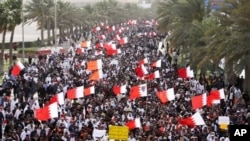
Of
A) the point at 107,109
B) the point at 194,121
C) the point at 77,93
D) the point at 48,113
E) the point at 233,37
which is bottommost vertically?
the point at 107,109

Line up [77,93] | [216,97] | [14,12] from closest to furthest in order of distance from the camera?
[216,97] < [77,93] < [14,12]

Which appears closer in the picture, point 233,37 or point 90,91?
point 90,91

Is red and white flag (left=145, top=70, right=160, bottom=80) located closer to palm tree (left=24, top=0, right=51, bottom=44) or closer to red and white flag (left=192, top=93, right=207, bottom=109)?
red and white flag (left=192, top=93, right=207, bottom=109)

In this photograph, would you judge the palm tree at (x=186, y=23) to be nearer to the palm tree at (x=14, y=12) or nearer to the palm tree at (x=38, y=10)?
the palm tree at (x=14, y=12)

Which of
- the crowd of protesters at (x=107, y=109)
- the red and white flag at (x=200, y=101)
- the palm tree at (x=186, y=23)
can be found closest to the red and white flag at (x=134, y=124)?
the crowd of protesters at (x=107, y=109)

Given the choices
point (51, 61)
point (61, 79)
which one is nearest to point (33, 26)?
point (51, 61)

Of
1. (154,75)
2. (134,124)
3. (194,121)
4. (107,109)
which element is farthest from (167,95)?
(154,75)

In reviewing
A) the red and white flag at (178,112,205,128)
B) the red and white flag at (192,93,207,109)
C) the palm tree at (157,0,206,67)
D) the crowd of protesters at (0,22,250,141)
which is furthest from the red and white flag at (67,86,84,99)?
the palm tree at (157,0,206,67)

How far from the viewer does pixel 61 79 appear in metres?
27.3

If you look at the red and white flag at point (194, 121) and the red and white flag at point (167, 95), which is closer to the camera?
the red and white flag at point (194, 121)

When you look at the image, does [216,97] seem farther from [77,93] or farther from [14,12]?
[14,12]

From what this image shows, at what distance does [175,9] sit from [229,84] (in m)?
11.0

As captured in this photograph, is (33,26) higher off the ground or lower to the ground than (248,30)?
lower

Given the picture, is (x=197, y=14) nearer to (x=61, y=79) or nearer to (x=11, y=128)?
(x=61, y=79)
